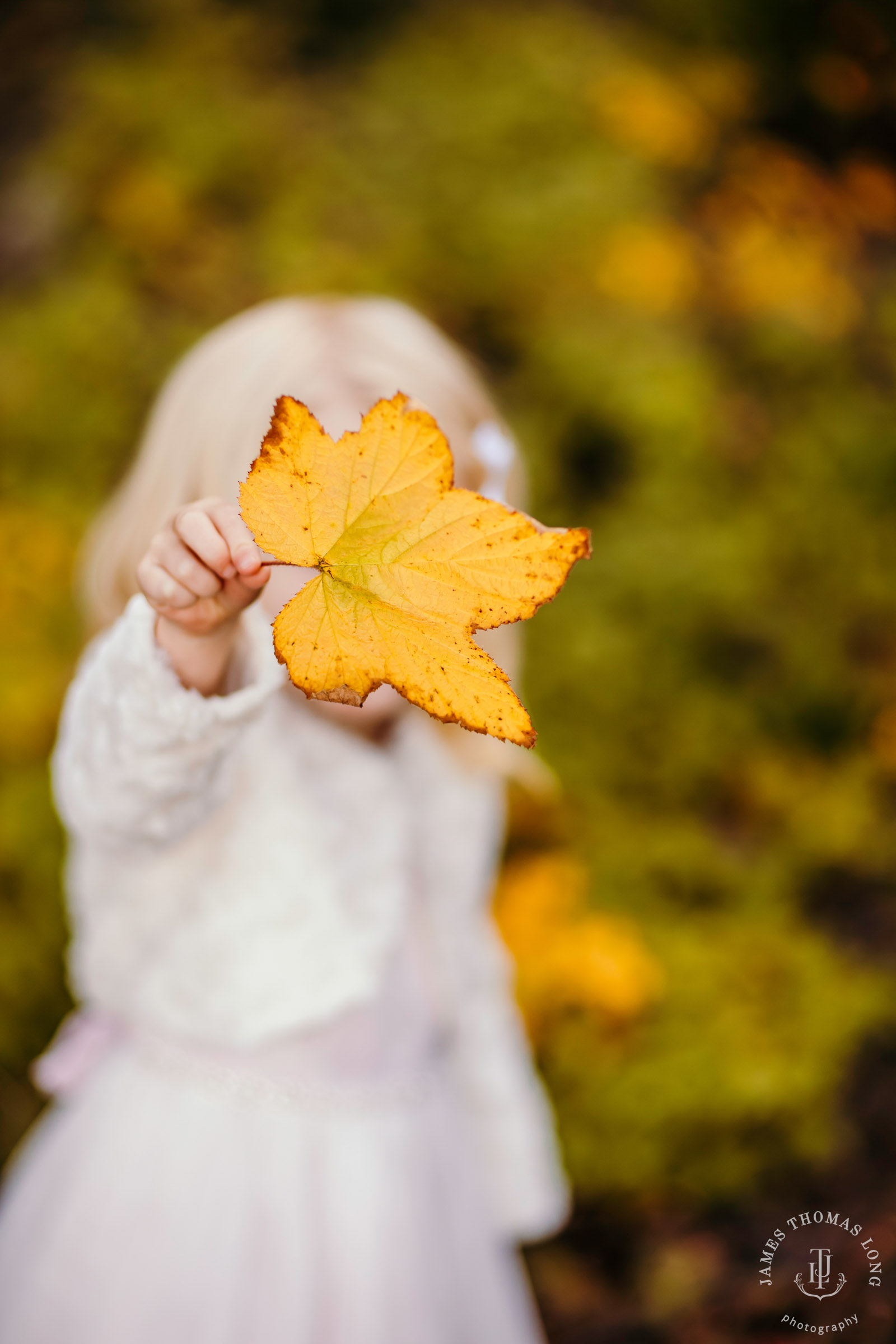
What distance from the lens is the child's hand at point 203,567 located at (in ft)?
1.64

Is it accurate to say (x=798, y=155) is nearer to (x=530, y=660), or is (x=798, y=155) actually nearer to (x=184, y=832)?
(x=530, y=660)

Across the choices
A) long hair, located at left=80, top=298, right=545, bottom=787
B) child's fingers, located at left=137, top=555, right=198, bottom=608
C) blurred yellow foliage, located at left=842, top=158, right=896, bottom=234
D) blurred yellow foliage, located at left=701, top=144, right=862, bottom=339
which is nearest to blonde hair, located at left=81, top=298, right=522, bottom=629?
long hair, located at left=80, top=298, right=545, bottom=787

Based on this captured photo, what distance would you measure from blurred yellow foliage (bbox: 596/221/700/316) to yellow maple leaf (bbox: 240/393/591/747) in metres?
2.25

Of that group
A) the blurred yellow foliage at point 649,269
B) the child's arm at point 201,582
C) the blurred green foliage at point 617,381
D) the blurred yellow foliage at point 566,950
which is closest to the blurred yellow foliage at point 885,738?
the blurred green foliage at point 617,381

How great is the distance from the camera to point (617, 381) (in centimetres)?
231

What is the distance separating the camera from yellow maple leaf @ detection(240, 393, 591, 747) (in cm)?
43

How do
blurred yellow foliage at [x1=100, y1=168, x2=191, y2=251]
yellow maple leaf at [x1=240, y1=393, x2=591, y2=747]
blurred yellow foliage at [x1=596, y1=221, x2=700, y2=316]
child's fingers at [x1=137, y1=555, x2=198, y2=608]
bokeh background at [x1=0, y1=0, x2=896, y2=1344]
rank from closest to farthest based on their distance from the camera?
yellow maple leaf at [x1=240, y1=393, x2=591, y2=747]
child's fingers at [x1=137, y1=555, x2=198, y2=608]
bokeh background at [x1=0, y1=0, x2=896, y2=1344]
blurred yellow foliage at [x1=100, y1=168, x2=191, y2=251]
blurred yellow foliage at [x1=596, y1=221, x2=700, y2=316]

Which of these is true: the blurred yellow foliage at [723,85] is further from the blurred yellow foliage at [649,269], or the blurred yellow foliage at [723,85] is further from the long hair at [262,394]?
the long hair at [262,394]

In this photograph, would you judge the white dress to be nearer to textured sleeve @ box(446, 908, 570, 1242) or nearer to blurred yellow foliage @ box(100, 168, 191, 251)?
textured sleeve @ box(446, 908, 570, 1242)

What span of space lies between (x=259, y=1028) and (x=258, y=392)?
69cm

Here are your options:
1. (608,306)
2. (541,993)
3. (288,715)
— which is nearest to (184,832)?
(288,715)

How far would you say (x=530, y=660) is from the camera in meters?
2.19

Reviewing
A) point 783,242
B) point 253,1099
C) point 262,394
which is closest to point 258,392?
point 262,394

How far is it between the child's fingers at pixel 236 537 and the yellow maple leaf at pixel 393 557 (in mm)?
40
